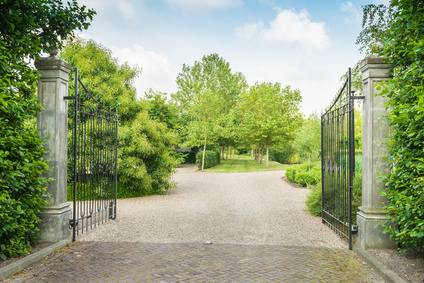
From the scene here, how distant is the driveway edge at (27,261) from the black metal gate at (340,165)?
199 inches

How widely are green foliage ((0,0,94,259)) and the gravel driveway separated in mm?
1545

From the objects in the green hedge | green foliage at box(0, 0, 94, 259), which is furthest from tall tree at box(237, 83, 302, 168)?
the green hedge

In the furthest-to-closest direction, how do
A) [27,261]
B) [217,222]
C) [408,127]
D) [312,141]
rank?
[312,141], [217,222], [27,261], [408,127]

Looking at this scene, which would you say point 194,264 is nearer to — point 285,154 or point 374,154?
point 374,154

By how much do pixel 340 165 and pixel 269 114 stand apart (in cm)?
2465

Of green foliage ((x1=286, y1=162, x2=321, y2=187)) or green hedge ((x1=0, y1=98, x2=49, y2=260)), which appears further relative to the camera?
green foliage ((x1=286, y1=162, x2=321, y2=187))

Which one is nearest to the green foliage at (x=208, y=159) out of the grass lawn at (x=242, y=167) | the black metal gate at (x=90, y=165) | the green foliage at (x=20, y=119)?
the grass lawn at (x=242, y=167)

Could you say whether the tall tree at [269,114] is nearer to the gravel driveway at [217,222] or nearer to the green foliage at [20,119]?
the gravel driveway at [217,222]

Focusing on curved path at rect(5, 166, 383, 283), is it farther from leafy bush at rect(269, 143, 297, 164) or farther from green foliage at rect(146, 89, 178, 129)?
leafy bush at rect(269, 143, 297, 164)

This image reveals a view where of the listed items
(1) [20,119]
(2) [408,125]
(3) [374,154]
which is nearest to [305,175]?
(3) [374,154]

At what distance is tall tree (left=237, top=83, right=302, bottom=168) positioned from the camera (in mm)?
29062

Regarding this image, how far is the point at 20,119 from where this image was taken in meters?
4.44

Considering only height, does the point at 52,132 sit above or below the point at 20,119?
below

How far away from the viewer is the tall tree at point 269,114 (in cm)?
2906
